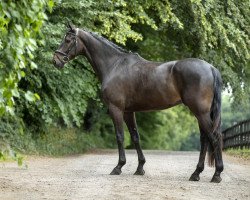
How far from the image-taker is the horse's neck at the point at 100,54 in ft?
36.4

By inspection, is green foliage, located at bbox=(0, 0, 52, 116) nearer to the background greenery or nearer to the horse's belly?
the horse's belly

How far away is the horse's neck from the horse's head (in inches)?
8.3

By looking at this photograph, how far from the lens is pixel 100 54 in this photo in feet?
36.7

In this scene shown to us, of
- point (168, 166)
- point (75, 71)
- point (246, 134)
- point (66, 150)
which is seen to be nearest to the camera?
point (168, 166)

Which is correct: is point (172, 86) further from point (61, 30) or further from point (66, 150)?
point (66, 150)

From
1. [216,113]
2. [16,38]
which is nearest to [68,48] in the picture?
[216,113]

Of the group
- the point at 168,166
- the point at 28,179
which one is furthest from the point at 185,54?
the point at 28,179

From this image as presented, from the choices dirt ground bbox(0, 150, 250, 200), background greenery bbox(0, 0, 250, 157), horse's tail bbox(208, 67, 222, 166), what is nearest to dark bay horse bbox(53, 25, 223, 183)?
horse's tail bbox(208, 67, 222, 166)

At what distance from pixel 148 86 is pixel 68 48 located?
1678mm

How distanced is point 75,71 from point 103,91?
6.49 meters

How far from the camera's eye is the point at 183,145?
69188mm

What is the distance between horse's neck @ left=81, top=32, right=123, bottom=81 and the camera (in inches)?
437

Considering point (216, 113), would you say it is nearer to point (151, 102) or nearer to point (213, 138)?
point (213, 138)

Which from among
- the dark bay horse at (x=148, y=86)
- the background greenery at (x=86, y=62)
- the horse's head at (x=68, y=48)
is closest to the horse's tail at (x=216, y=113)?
the dark bay horse at (x=148, y=86)
